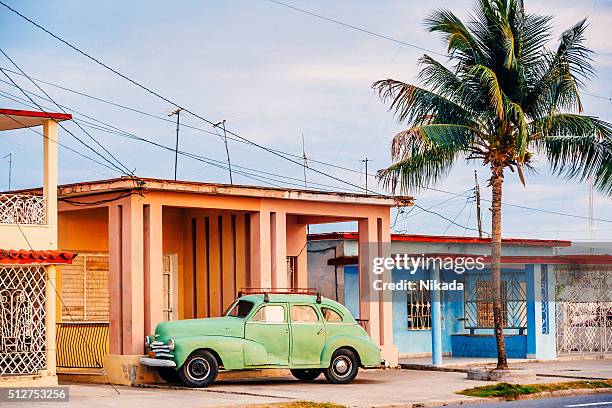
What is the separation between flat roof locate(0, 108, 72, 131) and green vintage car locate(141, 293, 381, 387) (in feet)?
14.8

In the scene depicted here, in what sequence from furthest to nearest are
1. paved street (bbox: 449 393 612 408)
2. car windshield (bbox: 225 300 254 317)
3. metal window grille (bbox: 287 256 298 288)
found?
metal window grille (bbox: 287 256 298 288) → car windshield (bbox: 225 300 254 317) → paved street (bbox: 449 393 612 408)

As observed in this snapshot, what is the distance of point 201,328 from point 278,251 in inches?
156

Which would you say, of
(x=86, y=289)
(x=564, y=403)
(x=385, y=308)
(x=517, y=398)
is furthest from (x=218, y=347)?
(x=385, y=308)

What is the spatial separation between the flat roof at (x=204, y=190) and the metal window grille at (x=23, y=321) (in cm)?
290

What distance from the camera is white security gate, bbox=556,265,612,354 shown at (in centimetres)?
3153

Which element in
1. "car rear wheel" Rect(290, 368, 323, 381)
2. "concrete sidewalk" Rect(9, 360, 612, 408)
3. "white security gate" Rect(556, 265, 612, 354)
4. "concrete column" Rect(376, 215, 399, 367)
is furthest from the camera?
"white security gate" Rect(556, 265, 612, 354)

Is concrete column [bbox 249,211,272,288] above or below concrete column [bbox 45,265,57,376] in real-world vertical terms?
above

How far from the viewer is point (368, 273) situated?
2758 cm

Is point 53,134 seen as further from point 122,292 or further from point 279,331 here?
point 279,331

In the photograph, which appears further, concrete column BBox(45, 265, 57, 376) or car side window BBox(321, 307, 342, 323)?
car side window BBox(321, 307, 342, 323)

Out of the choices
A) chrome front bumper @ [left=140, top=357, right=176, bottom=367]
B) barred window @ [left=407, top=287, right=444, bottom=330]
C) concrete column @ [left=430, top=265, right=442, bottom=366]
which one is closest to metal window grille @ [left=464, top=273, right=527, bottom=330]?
barred window @ [left=407, top=287, right=444, bottom=330]

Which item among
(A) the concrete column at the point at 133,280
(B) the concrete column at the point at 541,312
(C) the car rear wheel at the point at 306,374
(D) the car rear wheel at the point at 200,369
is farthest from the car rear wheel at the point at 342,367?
(B) the concrete column at the point at 541,312

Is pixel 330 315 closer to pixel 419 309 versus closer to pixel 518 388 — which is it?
pixel 518 388

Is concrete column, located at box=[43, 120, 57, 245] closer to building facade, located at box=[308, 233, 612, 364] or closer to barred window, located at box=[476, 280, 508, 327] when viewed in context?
building facade, located at box=[308, 233, 612, 364]
